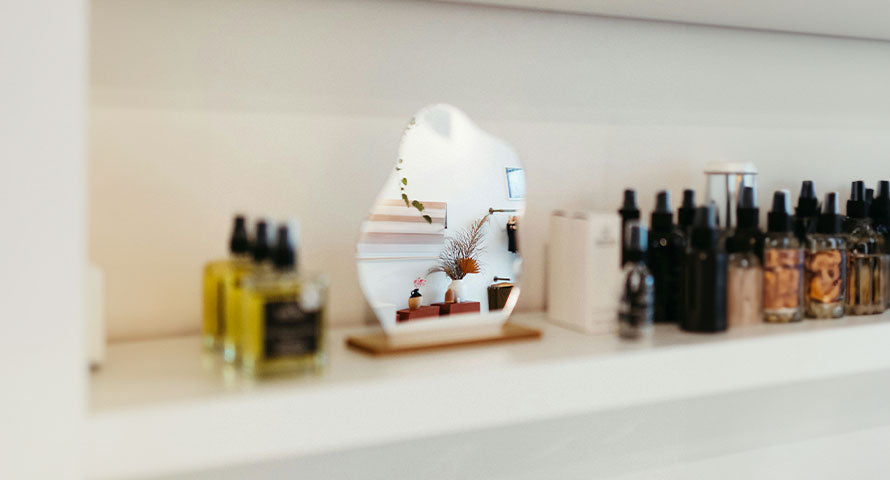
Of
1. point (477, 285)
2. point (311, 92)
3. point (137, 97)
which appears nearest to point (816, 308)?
point (477, 285)

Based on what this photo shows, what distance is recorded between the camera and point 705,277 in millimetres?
980

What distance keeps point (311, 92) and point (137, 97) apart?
0.65 ft

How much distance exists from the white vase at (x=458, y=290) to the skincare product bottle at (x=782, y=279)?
0.39m

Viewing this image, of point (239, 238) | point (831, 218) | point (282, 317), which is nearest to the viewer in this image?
point (282, 317)

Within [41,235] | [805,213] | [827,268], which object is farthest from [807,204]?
[41,235]

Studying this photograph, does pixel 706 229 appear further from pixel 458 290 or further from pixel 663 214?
pixel 458 290

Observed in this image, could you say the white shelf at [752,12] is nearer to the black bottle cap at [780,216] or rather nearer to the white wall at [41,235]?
the black bottle cap at [780,216]

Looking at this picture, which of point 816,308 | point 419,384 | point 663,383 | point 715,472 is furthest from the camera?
point 715,472

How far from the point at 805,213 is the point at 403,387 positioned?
0.68m

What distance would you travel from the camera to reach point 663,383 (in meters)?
0.91

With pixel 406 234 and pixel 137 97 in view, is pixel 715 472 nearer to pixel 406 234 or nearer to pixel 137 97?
pixel 406 234

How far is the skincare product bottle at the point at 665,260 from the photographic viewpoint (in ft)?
3.40

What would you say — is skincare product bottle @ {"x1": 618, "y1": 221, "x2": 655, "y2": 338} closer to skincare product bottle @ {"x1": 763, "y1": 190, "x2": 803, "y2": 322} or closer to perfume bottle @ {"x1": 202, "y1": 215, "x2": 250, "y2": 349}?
skincare product bottle @ {"x1": 763, "y1": 190, "x2": 803, "y2": 322}

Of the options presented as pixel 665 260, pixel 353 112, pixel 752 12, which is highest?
pixel 752 12
